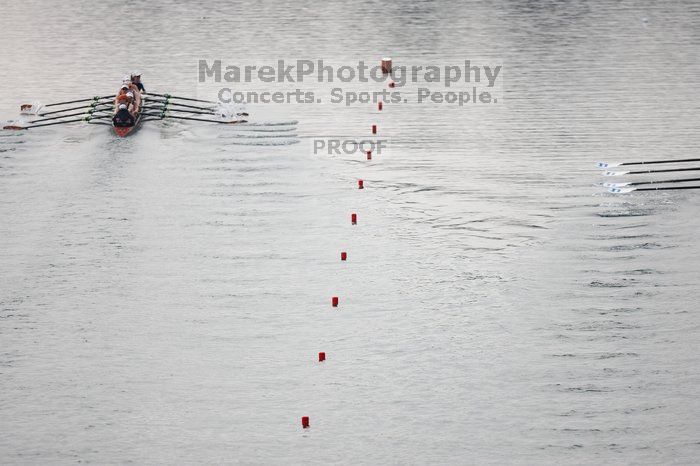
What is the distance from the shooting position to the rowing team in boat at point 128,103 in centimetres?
3153

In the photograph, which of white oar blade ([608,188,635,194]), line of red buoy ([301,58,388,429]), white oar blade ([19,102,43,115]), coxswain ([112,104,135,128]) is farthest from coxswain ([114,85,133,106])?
white oar blade ([608,188,635,194])

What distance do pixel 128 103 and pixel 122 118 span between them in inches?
34.5

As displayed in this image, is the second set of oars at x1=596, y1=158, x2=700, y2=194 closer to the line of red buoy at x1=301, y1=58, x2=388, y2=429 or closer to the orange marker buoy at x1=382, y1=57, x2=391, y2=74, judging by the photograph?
the line of red buoy at x1=301, y1=58, x2=388, y2=429

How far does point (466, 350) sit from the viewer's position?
19094mm

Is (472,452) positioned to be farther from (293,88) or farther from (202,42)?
(202,42)

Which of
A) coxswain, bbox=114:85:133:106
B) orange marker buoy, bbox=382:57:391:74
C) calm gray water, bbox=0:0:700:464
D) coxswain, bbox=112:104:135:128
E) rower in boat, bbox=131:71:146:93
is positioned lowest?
calm gray water, bbox=0:0:700:464

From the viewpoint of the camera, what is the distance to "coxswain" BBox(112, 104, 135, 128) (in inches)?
1239

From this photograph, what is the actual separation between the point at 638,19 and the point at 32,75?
28627 mm

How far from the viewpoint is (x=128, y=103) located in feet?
106

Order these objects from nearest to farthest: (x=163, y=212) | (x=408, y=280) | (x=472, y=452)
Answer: (x=472, y=452) → (x=408, y=280) → (x=163, y=212)

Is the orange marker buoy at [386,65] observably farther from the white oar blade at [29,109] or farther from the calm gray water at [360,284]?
the white oar blade at [29,109]

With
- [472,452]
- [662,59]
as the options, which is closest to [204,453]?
[472,452]

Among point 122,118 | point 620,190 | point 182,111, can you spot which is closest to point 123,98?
point 122,118

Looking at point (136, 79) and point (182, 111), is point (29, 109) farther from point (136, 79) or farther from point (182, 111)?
point (182, 111)
